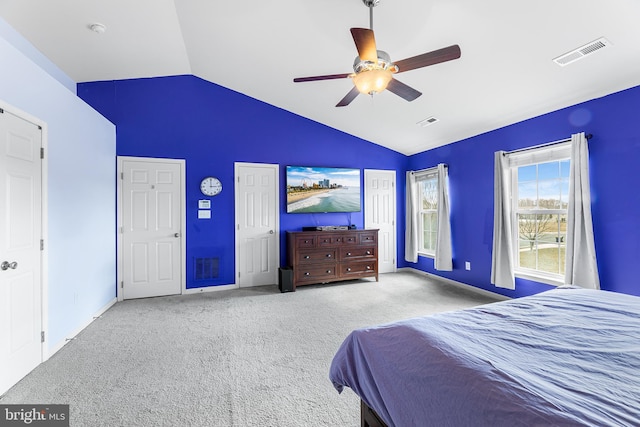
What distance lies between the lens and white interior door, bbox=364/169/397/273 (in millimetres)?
5566

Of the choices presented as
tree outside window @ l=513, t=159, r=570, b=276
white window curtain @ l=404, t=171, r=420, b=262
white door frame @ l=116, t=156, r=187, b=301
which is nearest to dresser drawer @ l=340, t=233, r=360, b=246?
white window curtain @ l=404, t=171, r=420, b=262

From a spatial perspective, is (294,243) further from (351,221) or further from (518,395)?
(518,395)

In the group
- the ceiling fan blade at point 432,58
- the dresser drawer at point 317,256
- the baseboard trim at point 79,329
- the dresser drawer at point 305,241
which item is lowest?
the baseboard trim at point 79,329

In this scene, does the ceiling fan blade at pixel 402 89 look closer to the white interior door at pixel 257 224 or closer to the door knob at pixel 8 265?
the white interior door at pixel 257 224

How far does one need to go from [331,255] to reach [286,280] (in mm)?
861

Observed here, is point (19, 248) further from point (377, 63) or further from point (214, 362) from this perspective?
point (377, 63)

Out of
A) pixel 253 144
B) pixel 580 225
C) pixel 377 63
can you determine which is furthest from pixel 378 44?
pixel 580 225

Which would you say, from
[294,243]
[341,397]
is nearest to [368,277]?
[294,243]

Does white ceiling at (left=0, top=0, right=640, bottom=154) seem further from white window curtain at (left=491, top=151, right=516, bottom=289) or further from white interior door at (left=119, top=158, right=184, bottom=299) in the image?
white interior door at (left=119, top=158, right=184, bottom=299)

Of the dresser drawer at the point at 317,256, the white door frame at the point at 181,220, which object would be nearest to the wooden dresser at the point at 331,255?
the dresser drawer at the point at 317,256

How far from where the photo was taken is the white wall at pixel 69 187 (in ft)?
7.64

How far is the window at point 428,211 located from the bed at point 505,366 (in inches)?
146

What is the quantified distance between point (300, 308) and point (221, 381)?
1.69 meters

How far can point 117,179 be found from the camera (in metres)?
4.09
